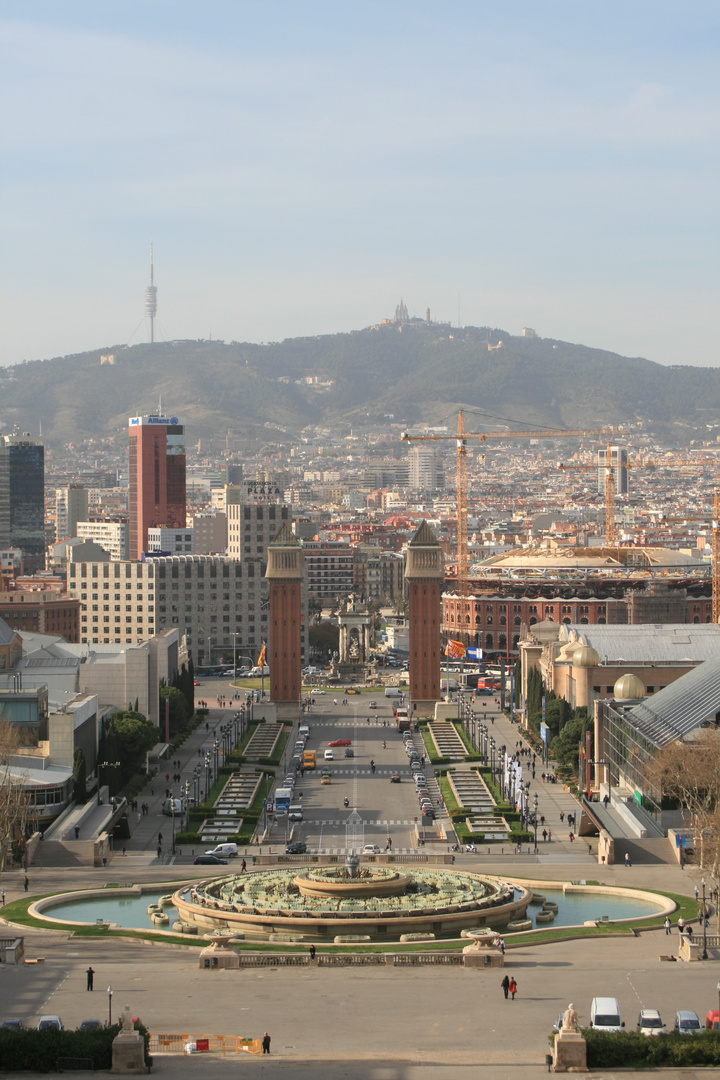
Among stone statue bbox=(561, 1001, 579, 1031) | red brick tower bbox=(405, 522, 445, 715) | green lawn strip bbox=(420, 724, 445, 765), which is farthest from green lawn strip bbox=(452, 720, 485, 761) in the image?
stone statue bbox=(561, 1001, 579, 1031)

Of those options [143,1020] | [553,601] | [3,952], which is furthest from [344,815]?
[553,601]

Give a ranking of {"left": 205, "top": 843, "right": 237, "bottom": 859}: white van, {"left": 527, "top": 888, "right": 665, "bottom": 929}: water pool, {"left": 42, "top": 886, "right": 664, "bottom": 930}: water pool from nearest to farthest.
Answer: {"left": 527, "top": 888, "right": 665, "bottom": 929}: water pool, {"left": 42, "top": 886, "right": 664, "bottom": 930}: water pool, {"left": 205, "top": 843, "right": 237, "bottom": 859}: white van

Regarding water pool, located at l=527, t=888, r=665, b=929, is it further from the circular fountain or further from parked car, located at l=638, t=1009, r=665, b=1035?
parked car, located at l=638, t=1009, r=665, b=1035

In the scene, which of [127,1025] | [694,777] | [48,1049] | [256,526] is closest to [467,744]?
[694,777]

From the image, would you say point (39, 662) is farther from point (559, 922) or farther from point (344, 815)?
point (559, 922)

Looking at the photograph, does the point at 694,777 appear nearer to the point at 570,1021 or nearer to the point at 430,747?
the point at 570,1021

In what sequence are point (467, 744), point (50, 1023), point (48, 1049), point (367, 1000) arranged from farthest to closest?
point (467, 744), point (367, 1000), point (50, 1023), point (48, 1049)
